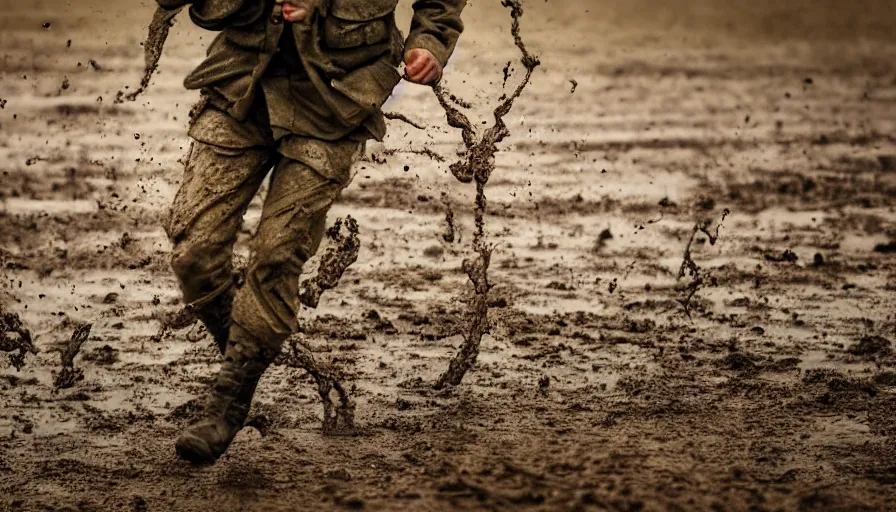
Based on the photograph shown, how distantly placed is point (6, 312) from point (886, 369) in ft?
11.3

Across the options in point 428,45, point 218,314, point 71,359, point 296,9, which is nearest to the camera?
point 296,9

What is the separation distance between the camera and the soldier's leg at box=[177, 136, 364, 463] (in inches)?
184

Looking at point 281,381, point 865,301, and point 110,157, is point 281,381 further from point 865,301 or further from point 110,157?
point 110,157

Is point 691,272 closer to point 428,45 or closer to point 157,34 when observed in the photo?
point 428,45

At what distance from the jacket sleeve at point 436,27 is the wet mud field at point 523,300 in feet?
3.23

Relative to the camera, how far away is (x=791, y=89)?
1134 centimetres

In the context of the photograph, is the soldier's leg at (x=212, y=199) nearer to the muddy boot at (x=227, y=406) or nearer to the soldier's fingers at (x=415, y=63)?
the muddy boot at (x=227, y=406)

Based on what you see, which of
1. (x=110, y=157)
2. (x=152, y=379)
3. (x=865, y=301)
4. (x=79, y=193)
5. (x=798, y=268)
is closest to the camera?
(x=152, y=379)


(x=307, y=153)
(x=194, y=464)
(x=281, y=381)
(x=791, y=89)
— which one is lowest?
(x=194, y=464)

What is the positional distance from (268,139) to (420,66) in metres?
0.51

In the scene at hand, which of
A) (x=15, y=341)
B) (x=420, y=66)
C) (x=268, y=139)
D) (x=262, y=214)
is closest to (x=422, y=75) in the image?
(x=420, y=66)

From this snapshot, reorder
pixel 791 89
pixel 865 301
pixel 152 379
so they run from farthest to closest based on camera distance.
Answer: pixel 791 89 < pixel 865 301 < pixel 152 379

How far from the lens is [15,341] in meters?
5.99

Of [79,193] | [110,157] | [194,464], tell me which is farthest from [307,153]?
[110,157]
